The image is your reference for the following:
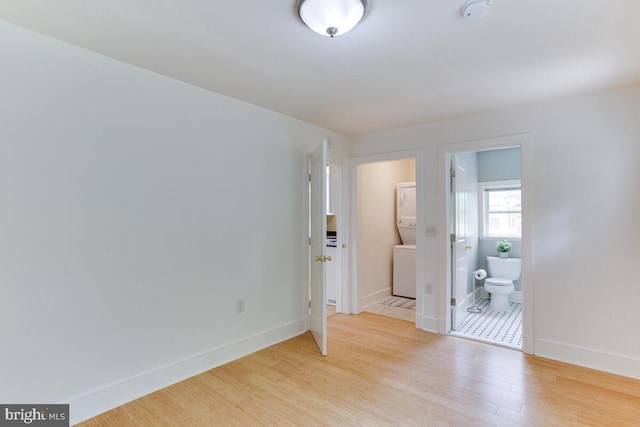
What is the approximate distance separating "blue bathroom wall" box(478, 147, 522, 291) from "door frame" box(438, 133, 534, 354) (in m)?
1.90

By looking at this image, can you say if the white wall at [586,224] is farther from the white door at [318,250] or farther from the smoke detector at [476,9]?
the white door at [318,250]

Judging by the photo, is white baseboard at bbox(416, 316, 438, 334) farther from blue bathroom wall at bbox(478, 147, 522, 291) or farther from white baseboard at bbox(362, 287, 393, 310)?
blue bathroom wall at bbox(478, 147, 522, 291)

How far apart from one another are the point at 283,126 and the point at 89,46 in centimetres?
174

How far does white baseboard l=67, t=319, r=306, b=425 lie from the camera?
6.49ft

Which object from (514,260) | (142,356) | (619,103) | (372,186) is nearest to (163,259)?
(142,356)

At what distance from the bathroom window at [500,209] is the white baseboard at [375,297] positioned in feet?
5.97

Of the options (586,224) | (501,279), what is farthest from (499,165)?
(586,224)

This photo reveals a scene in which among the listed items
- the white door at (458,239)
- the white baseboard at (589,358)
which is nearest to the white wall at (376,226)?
the white door at (458,239)

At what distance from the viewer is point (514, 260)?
457 cm

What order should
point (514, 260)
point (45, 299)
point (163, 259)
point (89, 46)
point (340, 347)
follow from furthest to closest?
1. point (514, 260)
2. point (340, 347)
3. point (163, 259)
4. point (89, 46)
5. point (45, 299)

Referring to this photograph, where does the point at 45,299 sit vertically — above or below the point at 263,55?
below

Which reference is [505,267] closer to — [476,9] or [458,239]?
[458,239]

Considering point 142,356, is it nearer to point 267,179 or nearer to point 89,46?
point 267,179

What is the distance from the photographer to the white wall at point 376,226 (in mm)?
4383
